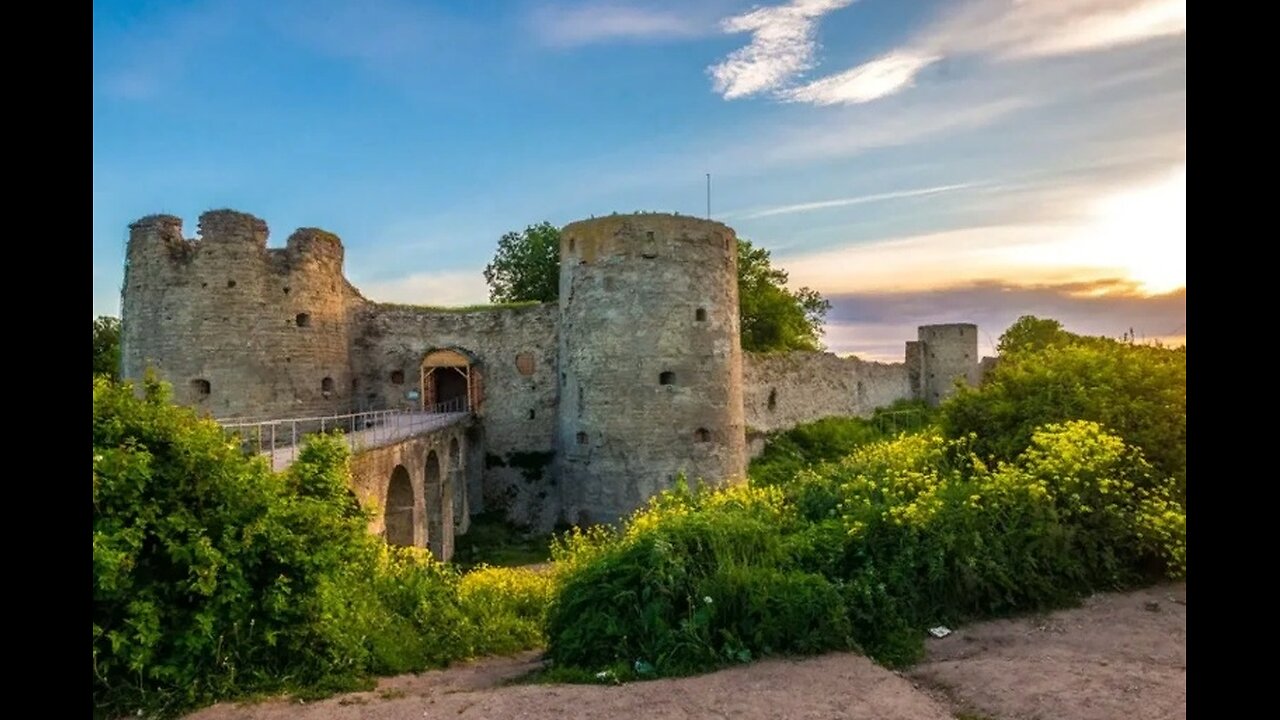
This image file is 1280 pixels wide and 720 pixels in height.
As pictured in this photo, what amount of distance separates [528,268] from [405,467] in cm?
2059

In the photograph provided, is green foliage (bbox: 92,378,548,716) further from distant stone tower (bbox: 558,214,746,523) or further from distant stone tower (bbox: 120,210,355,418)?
distant stone tower (bbox: 120,210,355,418)

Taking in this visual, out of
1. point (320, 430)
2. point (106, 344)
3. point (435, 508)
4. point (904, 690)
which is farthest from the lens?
point (106, 344)

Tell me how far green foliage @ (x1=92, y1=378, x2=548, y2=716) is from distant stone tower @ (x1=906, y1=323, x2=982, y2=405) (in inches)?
1323

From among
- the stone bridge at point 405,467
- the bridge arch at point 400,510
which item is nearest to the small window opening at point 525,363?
the stone bridge at point 405,467

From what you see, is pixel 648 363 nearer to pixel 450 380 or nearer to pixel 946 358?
pixel 450 380

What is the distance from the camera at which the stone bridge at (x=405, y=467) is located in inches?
533

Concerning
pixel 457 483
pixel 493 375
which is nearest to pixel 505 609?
pixel 457 483

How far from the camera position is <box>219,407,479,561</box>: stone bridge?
44.4 feet

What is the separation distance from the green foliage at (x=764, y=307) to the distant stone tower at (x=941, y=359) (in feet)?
17.5

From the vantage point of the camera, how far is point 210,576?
22.0 feet

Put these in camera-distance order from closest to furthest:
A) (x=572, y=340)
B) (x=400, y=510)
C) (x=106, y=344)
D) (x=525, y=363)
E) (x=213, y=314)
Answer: (x=400, y=510) < (x=213, y=314) < (x=572, y=340) < (x=525, y=363) < (x=106, y=344)

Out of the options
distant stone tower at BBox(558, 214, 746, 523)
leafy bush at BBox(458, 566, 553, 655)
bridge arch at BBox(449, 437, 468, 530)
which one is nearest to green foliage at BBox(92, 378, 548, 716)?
leafy bush at BBox(458, 566, 553, 655)

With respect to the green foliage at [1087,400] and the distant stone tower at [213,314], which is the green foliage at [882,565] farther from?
the distant stone tower at [213,314]
